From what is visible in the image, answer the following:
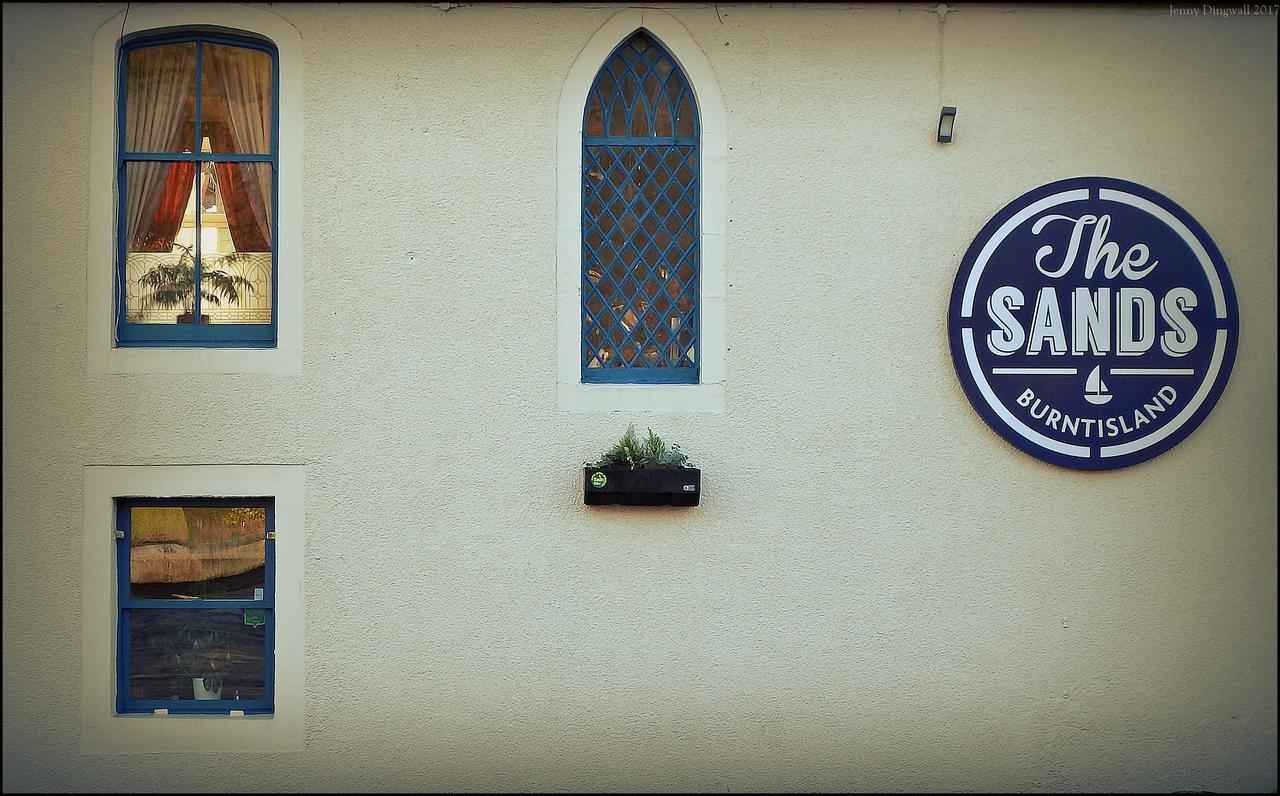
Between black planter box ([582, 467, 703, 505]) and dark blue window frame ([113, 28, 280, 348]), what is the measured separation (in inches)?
75.5

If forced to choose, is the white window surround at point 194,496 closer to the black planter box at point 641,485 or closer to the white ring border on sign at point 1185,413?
the black planter box at point 641,485

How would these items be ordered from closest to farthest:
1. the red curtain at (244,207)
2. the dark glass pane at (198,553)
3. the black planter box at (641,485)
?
the black planter box at (641,485), the dark glass pane at (198,553), the red curtain at (244,207)

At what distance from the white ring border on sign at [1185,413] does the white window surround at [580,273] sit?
6.86ft

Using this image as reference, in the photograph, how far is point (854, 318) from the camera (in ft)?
15.6

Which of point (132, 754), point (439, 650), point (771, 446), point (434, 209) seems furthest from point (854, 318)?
point (132, 754)

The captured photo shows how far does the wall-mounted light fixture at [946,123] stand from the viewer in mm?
4633

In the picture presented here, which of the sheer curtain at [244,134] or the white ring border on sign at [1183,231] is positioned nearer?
the white ring border on sign at [1183,231]

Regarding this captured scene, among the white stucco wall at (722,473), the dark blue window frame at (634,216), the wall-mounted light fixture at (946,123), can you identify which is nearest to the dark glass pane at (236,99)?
the white stucco wall at (722,473)

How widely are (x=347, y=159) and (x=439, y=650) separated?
264 cm

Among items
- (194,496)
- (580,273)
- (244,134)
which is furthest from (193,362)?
(580,273)

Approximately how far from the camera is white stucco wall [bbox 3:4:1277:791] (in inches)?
185

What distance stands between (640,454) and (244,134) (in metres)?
2.79

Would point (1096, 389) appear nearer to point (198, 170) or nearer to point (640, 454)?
point (640, 454)

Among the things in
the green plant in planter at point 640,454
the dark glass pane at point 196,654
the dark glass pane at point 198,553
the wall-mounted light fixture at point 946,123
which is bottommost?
the dark glass pane at point 196,654
